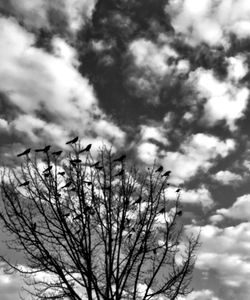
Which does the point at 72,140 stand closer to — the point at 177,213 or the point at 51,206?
the point at 51,206

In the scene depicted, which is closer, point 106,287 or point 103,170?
point 106,287

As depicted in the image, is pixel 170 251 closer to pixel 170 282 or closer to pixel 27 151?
pixel 170 282

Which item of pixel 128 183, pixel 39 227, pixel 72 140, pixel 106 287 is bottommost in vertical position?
pixel 106 287

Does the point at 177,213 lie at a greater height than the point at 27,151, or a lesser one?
lesser

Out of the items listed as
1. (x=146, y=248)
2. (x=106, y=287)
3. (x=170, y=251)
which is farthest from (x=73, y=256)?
(x=170, y=251)

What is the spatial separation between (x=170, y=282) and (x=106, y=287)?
2182mm

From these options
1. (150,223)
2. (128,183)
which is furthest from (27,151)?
(150,223)

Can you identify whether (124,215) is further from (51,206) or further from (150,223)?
(51,206)

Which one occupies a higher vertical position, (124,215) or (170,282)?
(124,215)

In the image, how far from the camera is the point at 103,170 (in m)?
13.0

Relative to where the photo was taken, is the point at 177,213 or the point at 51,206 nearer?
the point at 51,206

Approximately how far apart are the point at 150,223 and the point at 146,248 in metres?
0.77

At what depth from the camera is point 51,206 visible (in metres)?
11.9

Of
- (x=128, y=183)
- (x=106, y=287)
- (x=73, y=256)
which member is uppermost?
(x=128, y=183)
